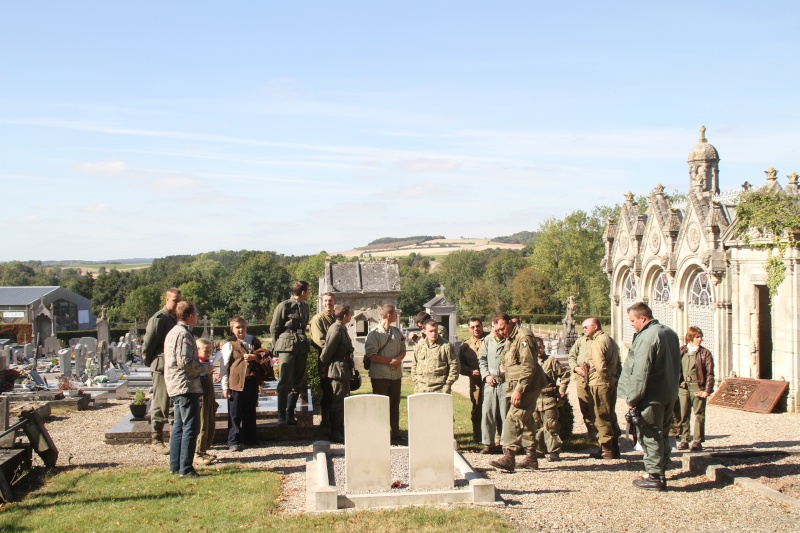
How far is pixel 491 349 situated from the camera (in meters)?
10.6

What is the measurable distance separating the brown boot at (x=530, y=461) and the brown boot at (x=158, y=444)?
502cm

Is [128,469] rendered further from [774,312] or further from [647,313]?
[774,312]

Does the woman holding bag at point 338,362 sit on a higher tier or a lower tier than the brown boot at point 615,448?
higher

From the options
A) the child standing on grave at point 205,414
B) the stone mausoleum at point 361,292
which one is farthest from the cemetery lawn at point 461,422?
the stone mausoleum at point 361,292

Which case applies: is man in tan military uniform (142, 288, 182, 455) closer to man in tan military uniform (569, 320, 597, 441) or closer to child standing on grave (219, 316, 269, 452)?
child standing on grave (219, 316, 269, 452)

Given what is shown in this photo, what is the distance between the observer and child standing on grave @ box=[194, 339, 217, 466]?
1004cm

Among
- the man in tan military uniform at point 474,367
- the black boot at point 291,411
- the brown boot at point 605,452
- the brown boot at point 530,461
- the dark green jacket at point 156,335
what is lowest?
the brown boot at point 605,452

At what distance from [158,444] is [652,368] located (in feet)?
22.8

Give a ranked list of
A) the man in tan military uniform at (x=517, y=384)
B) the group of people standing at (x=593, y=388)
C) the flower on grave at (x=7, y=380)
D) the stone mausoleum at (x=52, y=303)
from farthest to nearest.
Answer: the stone mausoleum at (x=52, y=303) < the flower on grave at (x=7, y=380) < the man in tan military uniform at (x=517, y=384) < the group of people standing at (x=593, y=388)

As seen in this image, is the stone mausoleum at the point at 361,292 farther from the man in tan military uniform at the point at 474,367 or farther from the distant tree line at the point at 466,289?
the distant tree line at the point at 466,289

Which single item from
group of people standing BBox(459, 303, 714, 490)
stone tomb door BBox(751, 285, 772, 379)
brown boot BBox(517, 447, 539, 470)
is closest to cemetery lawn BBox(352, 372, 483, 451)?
group of people standing BBox(459, 303, 714, 490)

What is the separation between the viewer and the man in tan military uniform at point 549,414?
10.8m

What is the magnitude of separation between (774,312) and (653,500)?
1129 centimetres

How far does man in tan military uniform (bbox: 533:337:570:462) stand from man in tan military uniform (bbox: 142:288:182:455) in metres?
5.21
